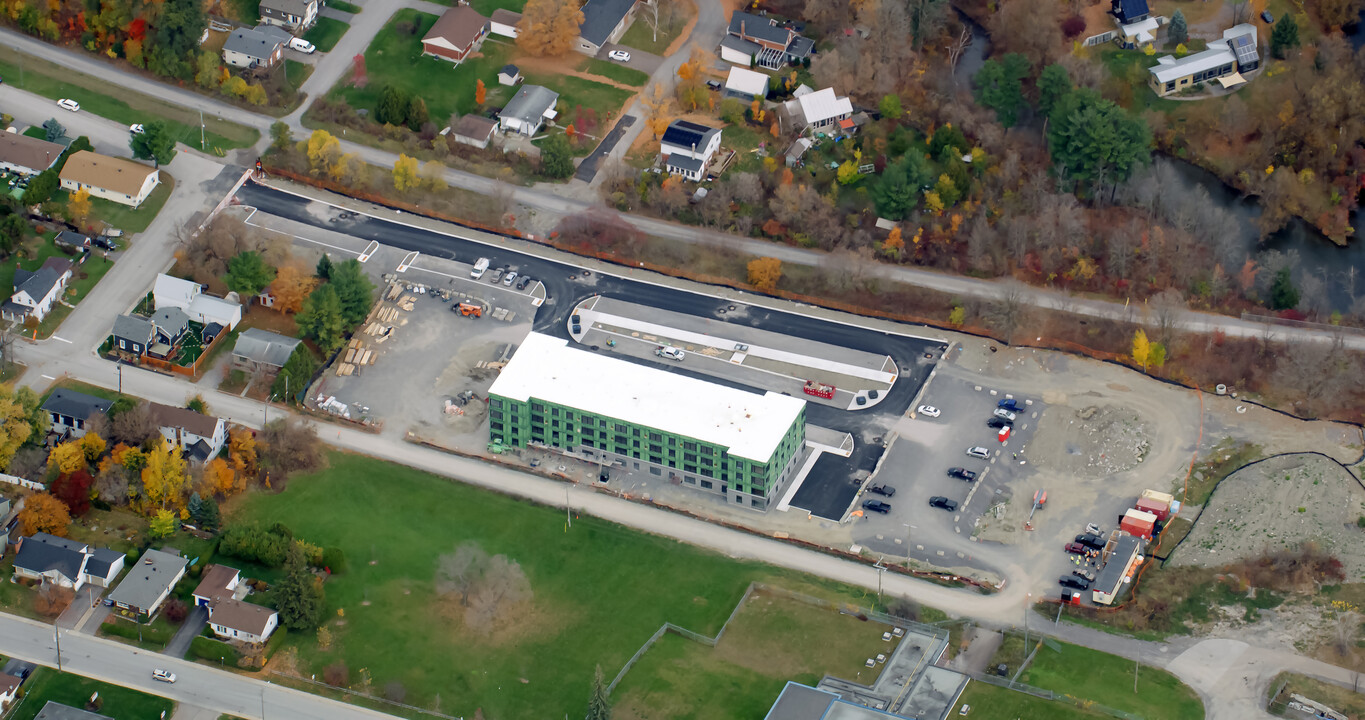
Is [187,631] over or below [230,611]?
below

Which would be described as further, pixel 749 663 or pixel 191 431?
pixel 191 431

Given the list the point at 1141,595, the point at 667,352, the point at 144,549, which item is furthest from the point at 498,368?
the point at 1141,595

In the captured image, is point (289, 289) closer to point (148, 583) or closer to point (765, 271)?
point (148, 583)

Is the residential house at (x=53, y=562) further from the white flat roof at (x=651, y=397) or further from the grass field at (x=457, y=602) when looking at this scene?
the white flat roof at (x=651, y=397)

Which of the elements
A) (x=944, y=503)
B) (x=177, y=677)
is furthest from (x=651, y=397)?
(x=177, y=677)

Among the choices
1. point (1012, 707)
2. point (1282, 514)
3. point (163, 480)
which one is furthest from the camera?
point (1282, 514)

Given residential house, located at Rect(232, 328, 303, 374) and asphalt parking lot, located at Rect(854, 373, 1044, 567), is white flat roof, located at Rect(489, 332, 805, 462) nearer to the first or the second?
asphalt parking lot, located at Rect(854, 373, 1044, 567)

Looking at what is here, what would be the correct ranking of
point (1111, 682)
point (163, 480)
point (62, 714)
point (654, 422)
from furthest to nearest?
point (654, 422), point (163, 480), point (1111, 682), point (62, 714)
